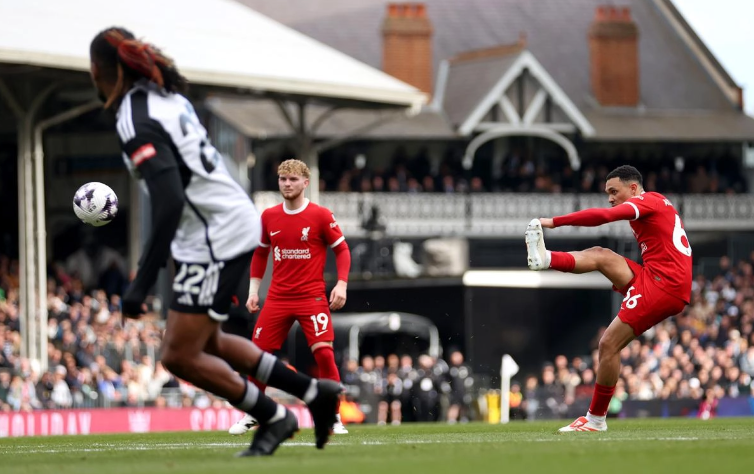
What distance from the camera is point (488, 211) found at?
4978cm

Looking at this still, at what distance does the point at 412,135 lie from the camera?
49594 mm

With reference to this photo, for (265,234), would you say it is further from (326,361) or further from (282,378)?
(282,378)

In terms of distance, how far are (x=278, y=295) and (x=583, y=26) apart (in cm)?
4799

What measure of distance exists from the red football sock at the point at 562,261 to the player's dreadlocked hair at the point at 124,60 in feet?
13.9

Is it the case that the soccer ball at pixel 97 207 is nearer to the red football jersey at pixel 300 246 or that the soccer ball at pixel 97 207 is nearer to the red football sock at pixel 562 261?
the red football jersey at pixel 300 246

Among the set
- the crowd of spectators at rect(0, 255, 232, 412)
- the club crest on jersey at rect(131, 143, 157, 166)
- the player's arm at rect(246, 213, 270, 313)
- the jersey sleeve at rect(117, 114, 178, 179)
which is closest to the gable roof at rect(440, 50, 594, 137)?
the crowd of spectators at rect(0, 255, 232, 412)

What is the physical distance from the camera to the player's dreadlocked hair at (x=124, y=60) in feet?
27.9

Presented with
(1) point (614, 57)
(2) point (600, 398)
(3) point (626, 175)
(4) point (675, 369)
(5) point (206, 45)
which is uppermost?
(1) point (614, 57)

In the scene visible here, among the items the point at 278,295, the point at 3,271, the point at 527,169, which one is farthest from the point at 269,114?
the point at 278,295

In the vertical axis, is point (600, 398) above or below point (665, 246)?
below

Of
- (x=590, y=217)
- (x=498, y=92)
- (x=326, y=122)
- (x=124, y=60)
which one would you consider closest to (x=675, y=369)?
(x=326, y=122)

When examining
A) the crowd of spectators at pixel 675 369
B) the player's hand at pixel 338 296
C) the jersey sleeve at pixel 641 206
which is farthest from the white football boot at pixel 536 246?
the crowd of spectators at pixel 675 369

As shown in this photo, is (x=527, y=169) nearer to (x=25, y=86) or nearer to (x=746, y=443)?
(x=25, y=86)

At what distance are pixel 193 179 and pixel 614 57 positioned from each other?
155ft
